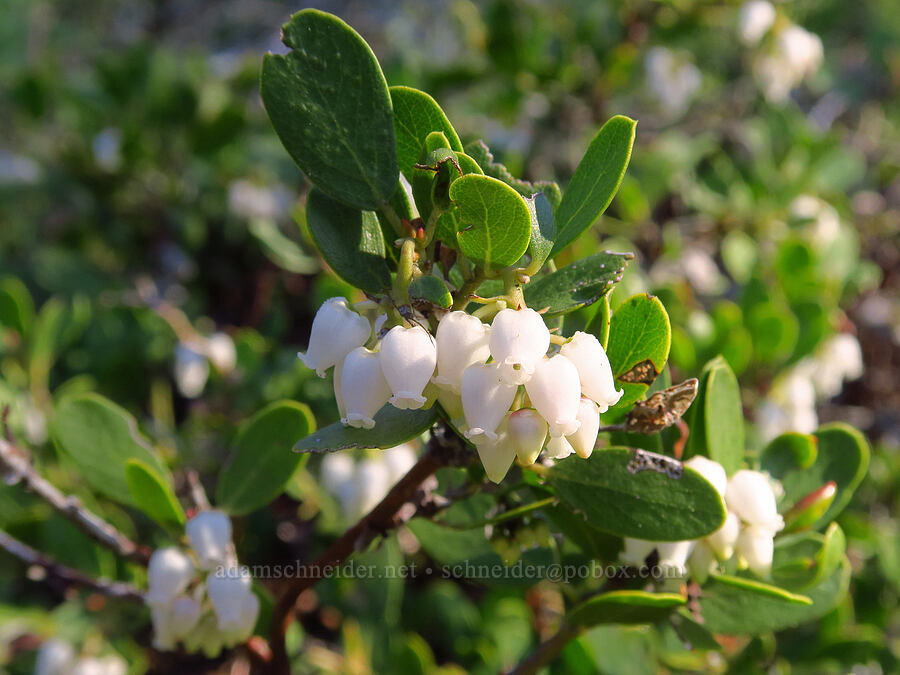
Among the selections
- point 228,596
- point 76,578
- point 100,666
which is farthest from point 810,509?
point 100,666

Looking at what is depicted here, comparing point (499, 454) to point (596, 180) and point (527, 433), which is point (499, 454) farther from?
point (596, 180)

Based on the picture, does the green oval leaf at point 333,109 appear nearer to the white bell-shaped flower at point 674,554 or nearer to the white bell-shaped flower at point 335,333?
the white bell-shaped flower at point 335,333

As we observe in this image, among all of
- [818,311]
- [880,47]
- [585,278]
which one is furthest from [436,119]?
[880,47]

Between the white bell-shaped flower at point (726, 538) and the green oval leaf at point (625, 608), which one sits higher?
the white bell-shaped flower at point (726, 538)

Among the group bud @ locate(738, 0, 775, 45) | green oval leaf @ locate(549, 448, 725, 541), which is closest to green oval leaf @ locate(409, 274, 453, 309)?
green oval leaf @ locate(549, 448, 725, 541)

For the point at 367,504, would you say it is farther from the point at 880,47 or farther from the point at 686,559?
the point at 880,47

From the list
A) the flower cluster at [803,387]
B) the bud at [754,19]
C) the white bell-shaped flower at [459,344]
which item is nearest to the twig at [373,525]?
the white bell-shaped flower at [459,344]
